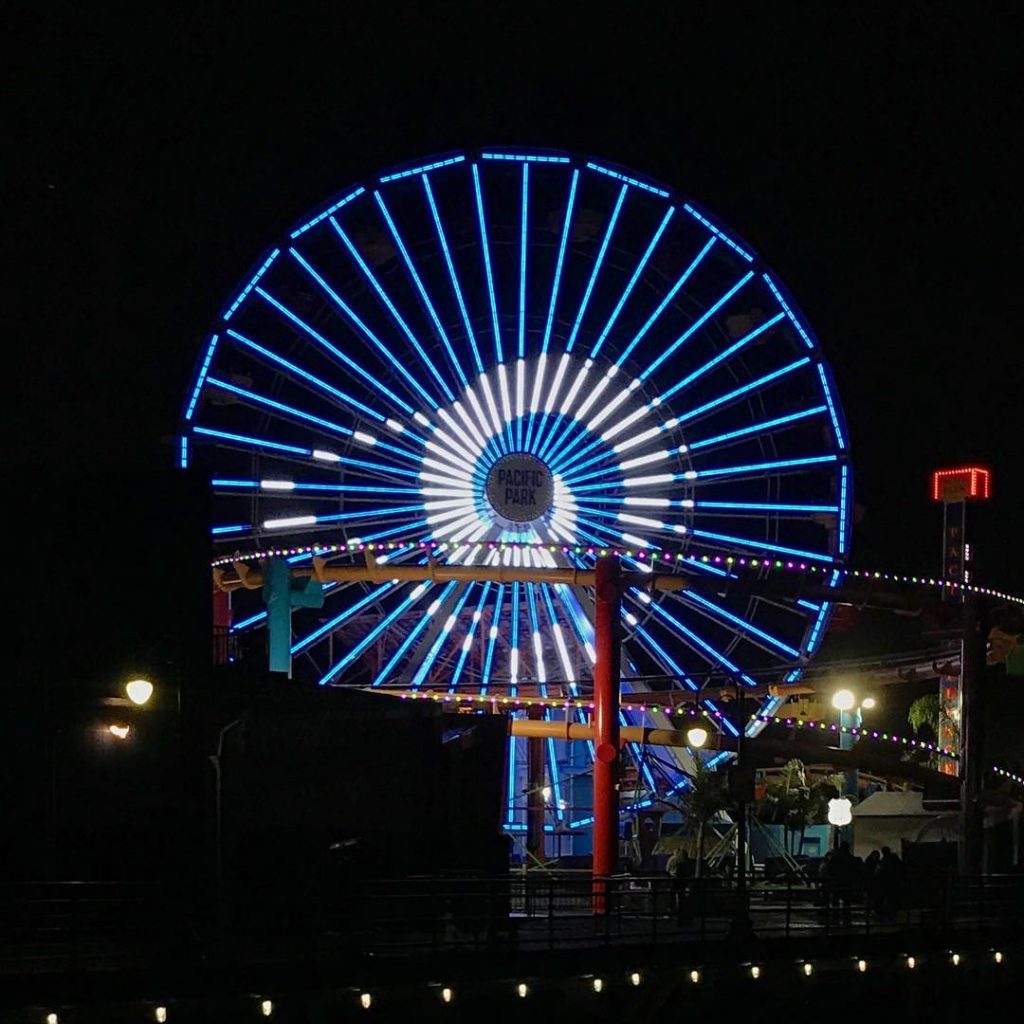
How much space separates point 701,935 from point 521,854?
101 ft

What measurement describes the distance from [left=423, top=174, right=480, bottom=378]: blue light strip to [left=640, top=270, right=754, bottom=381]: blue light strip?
4460 mm

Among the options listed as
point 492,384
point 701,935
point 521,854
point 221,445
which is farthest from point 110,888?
point 521,854

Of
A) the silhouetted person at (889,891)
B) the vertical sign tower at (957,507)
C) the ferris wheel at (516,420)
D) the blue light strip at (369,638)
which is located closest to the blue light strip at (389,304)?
the ferris wheel at (516,420)

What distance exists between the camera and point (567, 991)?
78.2ft

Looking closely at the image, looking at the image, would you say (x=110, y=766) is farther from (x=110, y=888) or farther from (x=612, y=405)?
(x=612, y=405)

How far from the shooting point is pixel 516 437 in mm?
48406

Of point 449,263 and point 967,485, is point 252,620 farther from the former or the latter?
point 967,485

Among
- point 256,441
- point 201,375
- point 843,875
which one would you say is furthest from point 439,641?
point 843,875

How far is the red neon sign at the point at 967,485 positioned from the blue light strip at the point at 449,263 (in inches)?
475

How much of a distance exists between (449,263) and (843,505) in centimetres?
1175

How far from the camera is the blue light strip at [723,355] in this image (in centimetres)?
4862

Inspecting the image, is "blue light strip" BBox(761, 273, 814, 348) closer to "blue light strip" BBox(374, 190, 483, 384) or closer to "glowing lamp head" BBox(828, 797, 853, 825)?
"blue light strip" BBox(374, 190, 483, 384)

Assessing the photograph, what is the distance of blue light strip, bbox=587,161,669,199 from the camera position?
161 ft

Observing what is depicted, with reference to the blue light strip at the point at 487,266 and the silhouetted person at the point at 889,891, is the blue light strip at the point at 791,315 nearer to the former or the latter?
the blue light strip at the point at 487,266
